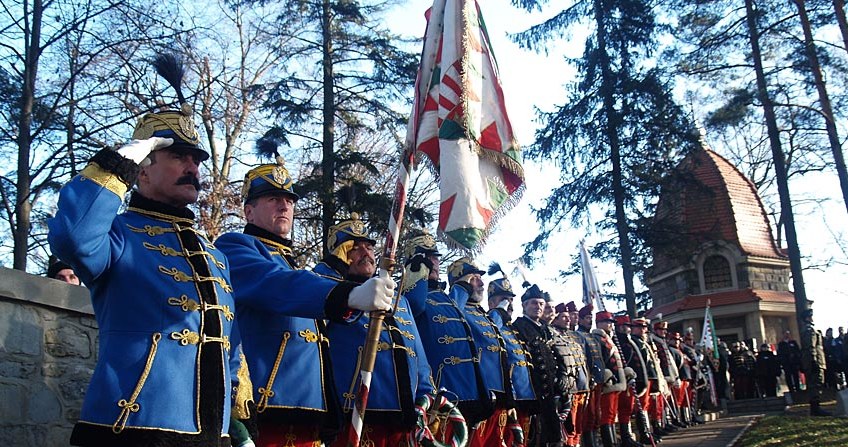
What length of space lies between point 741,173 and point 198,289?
47.4 metres

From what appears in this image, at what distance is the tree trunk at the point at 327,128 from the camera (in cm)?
1711

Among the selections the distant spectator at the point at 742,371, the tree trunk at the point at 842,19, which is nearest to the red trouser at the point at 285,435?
the tree trunk at the point at 842,19

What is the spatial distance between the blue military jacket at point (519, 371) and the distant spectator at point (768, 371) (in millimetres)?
20816

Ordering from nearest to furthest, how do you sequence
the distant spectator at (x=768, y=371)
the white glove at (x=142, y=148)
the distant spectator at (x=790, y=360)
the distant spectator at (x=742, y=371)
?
the white glove at (x=142, y=148) → the distant spectator at (x=790, y=360) → the distant spectator at (x=768, y=371) → the distant spectator at (x=742, y=371)

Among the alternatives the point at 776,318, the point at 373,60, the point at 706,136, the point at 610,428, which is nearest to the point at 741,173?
the point at 776,318

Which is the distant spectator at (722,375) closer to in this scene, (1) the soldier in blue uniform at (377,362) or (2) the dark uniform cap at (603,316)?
(2) the dark uniform cap at (603,316)

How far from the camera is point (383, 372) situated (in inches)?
207

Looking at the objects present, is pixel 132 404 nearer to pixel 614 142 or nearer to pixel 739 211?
pixel 614 142

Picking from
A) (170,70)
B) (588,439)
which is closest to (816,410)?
(588,439)

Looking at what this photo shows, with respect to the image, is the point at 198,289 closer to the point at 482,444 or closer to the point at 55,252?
the point at 55,252

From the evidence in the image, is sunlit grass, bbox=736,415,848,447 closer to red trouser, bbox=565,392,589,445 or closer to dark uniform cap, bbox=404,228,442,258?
red trouser, bbox=565,392,589,445

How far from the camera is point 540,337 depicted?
9.97 m

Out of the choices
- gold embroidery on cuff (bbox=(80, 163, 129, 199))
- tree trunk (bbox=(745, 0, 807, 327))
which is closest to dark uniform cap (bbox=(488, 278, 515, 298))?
gold embroidery on cuff (bbox=(80, 163, 129, 199))

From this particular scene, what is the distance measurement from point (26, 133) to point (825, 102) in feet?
61.1
